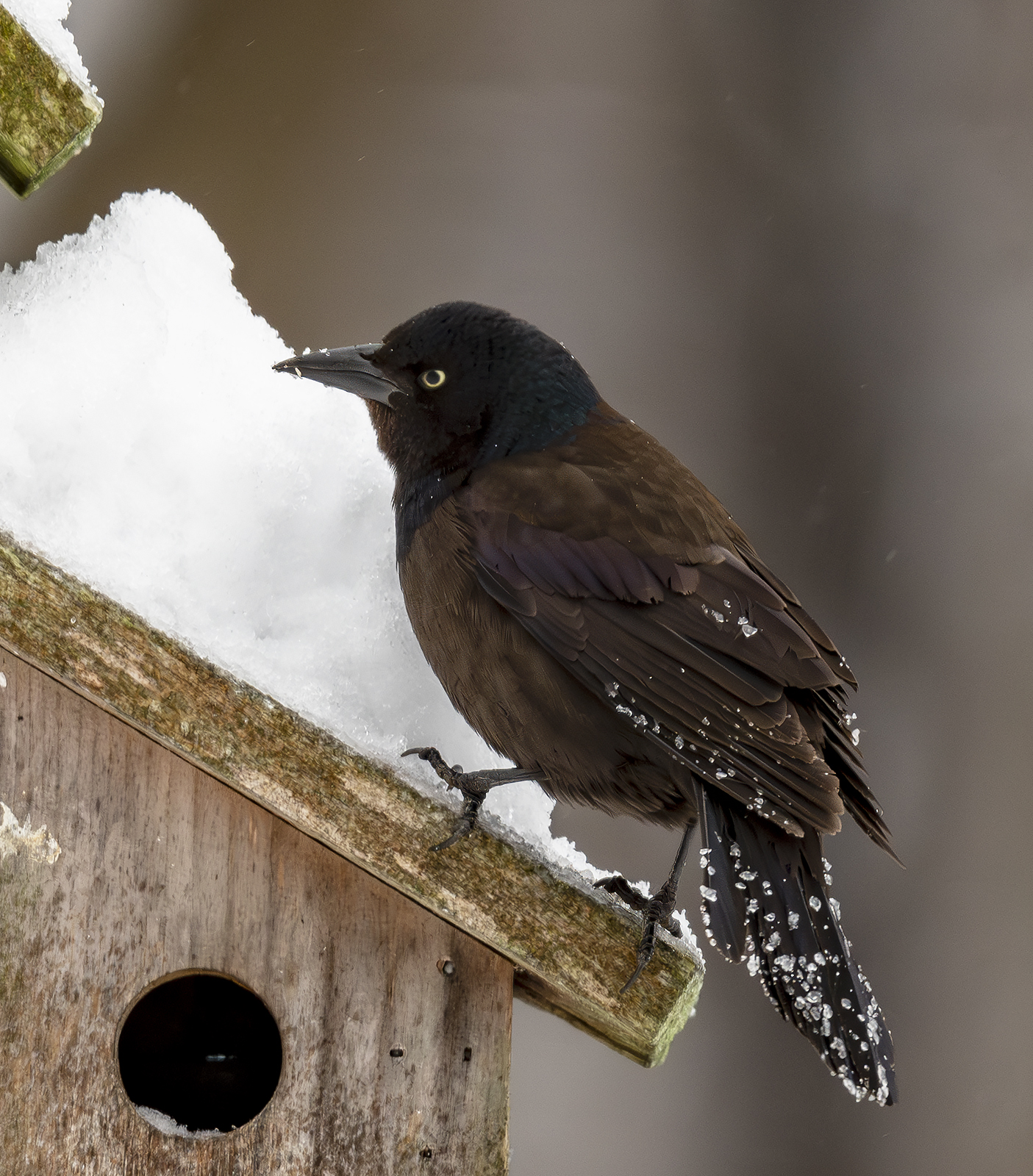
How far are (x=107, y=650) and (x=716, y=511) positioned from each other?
3.85ft

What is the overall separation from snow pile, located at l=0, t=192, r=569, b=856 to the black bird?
0.29 ft

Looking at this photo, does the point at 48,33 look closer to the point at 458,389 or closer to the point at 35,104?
the point at 35,104

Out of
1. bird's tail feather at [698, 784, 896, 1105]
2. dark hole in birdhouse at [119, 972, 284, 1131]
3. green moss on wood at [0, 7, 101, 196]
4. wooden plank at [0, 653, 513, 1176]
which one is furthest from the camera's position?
dark hole in birdhouse at [119, 972, 284, 1131]

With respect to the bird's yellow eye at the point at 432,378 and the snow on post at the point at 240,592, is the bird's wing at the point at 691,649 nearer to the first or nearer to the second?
the snow on post at the point at 240,592

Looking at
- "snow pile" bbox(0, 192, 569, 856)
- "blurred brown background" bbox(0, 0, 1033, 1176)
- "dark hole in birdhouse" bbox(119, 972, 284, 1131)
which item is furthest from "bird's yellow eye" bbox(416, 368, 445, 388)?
"blurred brown background" bbox(0, 0, 1033, 1176)

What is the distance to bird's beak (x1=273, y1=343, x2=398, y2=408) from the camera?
7.78ft

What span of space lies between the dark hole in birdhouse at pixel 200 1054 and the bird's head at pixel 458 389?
103cm

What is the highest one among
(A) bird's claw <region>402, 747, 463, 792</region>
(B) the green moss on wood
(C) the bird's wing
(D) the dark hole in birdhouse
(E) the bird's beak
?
(E) the bird's beak

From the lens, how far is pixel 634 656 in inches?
81.8

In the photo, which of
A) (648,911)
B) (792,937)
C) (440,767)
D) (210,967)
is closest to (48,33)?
(440,767)

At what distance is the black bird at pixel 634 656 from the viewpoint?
6.34 feet

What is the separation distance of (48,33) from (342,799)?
105cm

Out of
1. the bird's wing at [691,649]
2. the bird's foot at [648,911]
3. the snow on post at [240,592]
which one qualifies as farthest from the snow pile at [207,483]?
Answer: the bird's wing at [691,649]

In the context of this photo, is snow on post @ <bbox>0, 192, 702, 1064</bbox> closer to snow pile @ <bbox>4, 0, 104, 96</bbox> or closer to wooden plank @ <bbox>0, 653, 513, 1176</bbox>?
wooden plank @ <bbox>0, 653, 513, 1176</bbox>
